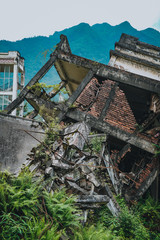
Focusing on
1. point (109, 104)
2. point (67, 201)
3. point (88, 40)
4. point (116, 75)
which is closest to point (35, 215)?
point (67, 201)

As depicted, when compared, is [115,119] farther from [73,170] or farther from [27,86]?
[27,86]

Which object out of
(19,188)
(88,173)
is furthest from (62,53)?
(19,188)

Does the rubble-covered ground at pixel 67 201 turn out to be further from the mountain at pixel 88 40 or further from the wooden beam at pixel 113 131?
the mountain at pixel 88 40

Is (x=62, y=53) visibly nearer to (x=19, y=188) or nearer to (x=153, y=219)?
(x=19, y=188)

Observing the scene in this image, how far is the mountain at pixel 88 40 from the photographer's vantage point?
68.3 m

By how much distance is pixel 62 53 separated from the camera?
807 cm

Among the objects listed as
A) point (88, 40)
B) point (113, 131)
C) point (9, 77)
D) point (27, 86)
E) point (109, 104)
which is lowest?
point (113, 131)

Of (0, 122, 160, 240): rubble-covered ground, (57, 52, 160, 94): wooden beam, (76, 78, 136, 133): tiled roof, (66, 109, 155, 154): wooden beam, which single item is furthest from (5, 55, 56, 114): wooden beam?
(0, 122, 160, 240): rubble-covered ground

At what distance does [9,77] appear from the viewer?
61.4 feet

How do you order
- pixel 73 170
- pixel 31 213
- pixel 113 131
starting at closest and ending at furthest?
1. pixel 31 213
2. pixel 73 170
3. pixel 113 131

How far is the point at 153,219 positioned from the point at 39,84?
22.9ft

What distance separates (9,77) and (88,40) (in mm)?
65344

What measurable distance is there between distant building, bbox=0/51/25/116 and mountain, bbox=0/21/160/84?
158 feet

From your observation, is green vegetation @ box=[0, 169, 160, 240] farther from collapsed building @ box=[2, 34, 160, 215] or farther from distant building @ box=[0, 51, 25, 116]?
distant building @ box=[0, 51, 25, 116]
